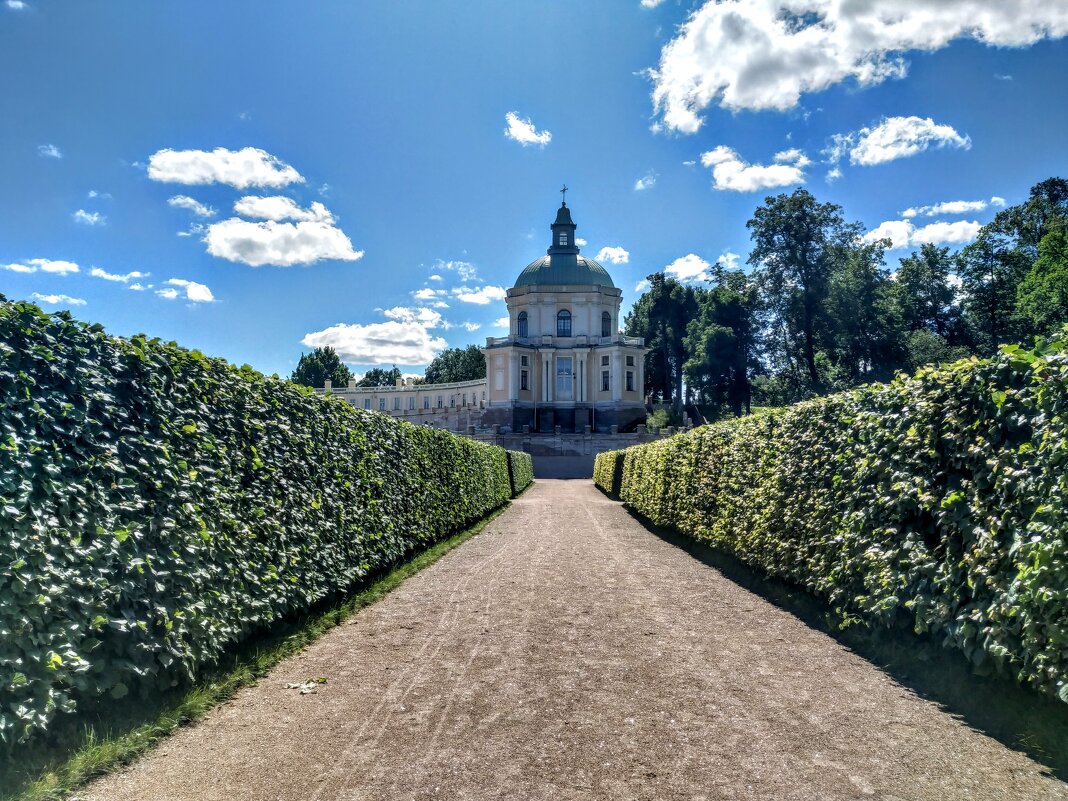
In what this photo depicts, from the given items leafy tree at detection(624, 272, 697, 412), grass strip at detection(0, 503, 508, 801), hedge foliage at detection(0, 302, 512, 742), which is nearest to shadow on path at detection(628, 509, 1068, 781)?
grass strip at detection(0, 503, 508, 801)

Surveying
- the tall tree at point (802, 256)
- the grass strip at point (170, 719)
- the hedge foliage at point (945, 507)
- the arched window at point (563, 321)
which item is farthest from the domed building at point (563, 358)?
the grass strip at point (170, 719)

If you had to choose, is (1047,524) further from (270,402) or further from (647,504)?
(647,504)

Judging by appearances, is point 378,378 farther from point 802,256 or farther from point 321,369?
point 802,256

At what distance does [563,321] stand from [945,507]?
68865mm

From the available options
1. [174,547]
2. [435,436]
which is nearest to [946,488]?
[174,547]

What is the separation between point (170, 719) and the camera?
13.7 feet

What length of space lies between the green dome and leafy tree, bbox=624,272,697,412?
17.1 feet

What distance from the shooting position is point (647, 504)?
18.8 meters

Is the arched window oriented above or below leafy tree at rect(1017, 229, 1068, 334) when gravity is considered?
above

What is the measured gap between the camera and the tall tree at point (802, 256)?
47.5 metres

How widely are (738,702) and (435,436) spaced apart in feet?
34.0

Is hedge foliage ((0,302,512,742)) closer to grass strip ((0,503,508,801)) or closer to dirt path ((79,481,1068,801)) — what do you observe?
grass strip ((0,503,508,801))

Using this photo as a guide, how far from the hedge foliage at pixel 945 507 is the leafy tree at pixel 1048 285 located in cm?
3656

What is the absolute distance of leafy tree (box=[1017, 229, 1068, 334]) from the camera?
118ft
